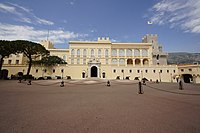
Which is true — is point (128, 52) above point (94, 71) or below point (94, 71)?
above

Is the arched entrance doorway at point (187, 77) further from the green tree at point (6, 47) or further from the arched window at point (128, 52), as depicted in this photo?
the green tree at point (6, 47)

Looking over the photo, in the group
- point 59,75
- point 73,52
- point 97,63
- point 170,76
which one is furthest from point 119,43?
point 59,75

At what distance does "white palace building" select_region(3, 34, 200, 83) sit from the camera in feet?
148

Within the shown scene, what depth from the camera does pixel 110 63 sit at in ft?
160

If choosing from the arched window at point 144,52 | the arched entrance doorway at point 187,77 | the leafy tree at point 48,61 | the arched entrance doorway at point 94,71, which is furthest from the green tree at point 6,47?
the arched entrance doorway at point 187,77

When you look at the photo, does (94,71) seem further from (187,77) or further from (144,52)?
(187,77)

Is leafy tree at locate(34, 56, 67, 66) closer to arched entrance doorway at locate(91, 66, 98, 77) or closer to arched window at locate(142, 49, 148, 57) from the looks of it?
arched entrance doorway at locate(91, 66, 98, 77)

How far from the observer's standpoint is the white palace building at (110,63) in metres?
45.2

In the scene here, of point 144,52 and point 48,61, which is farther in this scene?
point 144,52

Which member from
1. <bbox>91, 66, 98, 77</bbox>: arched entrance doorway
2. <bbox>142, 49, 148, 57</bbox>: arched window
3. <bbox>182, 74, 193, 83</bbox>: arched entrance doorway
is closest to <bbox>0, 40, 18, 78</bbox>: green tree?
<bbox>91, 66, 98, 77</bbox>: arched entrance doorway

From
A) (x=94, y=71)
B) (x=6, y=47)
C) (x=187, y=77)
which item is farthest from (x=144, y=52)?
(x=6, y=47)

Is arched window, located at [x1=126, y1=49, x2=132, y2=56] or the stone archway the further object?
arched window, located at [x1=126, y1=49, x2=132, y2=56]

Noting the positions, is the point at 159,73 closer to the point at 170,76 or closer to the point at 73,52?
the point at 170,76

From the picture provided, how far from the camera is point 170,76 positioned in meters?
44.8
